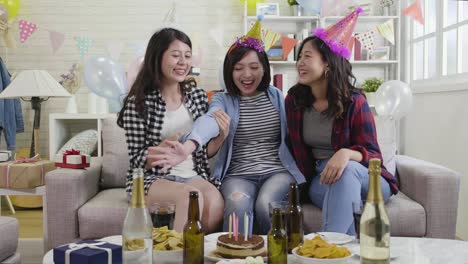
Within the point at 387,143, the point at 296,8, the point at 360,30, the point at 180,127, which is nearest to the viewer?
the point at 180,127

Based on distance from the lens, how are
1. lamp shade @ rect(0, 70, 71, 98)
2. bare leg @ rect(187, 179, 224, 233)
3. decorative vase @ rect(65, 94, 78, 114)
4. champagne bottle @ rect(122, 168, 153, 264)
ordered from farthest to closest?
decorative vase @ rect(65, 94, 78, 114) < lamp shade @ rect(0, 70, 71, 98) < bare leg @ rect(187, 179, 224, 233) < champagne bottle @ rect(122, 168, 153, 264)

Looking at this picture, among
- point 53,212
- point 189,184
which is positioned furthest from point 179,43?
point 53,212

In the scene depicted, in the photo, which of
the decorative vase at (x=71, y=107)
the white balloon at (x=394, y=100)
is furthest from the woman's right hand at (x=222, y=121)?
the decorative vase at (x=71, y=107)

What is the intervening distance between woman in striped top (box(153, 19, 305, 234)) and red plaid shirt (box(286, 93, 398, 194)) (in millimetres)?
Result: 62

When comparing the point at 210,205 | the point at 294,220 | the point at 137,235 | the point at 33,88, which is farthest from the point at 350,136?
the point at 33,88

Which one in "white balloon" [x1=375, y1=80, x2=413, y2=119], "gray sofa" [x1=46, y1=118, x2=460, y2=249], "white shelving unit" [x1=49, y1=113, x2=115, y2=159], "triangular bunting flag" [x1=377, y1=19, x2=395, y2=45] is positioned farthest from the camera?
"triangular bunting flag" [x1=377, y1=19, x2=395, y2=45]

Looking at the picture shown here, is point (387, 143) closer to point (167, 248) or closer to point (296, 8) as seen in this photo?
point (167, 248)

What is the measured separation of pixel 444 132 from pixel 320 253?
2687mm

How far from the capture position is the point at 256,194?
2438 mm

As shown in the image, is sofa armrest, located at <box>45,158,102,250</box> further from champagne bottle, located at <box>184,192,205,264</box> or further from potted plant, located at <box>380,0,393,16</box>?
potted plant, located at <box>380,0,393,16</box>

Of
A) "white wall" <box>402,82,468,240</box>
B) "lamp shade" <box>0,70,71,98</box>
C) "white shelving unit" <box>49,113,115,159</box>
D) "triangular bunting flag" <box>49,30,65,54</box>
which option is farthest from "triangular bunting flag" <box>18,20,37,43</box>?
"white wall" <box>402,82,468,240</box>

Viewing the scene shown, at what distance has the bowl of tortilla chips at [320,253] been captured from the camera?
1.39 meters

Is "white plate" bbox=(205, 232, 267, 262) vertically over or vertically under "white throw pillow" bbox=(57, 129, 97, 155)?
Result: under

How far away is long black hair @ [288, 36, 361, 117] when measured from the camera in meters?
2.40
